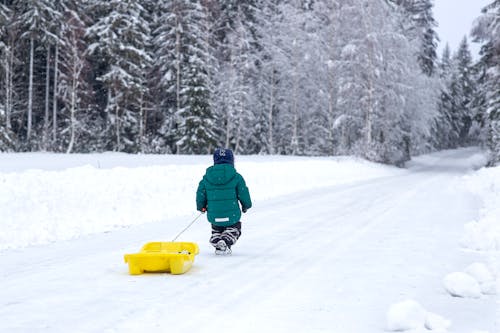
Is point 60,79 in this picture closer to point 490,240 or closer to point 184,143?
point 184,143

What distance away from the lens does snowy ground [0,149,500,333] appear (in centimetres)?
475

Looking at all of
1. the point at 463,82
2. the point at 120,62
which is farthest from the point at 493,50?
the point at 463,82

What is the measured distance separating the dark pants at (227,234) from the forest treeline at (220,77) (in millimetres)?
22812

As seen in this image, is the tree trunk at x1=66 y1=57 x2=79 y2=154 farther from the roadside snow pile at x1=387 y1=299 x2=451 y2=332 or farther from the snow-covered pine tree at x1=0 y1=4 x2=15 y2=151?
the roadside snow pile at x1=387 y1=299 x2=451 y2=332

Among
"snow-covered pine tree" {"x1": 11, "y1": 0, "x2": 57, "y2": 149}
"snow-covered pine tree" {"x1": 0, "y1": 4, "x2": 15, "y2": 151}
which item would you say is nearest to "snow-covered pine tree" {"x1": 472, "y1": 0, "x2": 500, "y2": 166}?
"snow-covered pine tree" {"x1": 11, "y1": 0, "x2": 57, "y2": 149}

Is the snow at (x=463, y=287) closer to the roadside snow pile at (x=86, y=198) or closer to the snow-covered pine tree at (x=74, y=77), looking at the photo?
the roadside snow pile at (x=86, y=198)

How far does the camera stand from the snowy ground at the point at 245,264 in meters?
4.75

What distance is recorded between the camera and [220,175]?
7.97 metres

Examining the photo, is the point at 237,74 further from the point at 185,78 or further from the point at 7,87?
the point at 7,87

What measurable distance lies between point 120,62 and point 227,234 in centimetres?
2964

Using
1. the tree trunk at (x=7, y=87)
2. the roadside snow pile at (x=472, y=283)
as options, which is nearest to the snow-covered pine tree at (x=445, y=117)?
the tree trunk at (x=7, y=87)

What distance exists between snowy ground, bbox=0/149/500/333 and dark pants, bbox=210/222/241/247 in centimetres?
26

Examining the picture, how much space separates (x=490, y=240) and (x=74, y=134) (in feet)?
93.8

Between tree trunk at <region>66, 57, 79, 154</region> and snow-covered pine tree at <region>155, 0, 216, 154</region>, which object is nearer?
tree trunk at <region>66, 57, 79, 154</region>
